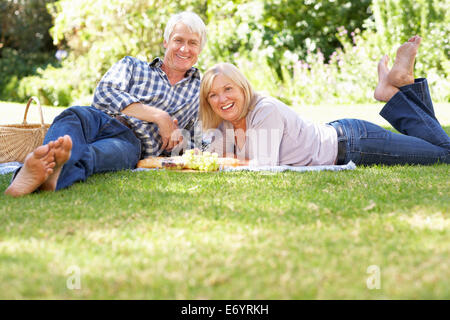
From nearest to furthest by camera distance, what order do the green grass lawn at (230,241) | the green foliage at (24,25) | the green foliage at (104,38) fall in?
the green grass lawn at (230,241) → the green foliage at (104,38) → the green foliage at (24,25)

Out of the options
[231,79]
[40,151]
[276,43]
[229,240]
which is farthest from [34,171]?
[276,43]

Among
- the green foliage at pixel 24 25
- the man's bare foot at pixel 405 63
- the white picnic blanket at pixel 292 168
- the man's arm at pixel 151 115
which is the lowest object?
the white picnic blanket at pixel 292 168

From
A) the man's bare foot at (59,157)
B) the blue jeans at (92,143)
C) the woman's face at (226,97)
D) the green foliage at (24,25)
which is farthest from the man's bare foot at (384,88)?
the green foliage at (24,25)

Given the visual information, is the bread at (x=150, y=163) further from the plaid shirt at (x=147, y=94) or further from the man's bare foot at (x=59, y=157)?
the man's bare foot at (x=59, y=157)

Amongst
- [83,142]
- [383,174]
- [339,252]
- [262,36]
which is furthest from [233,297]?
[262,36]

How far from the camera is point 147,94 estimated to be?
3.96 metres

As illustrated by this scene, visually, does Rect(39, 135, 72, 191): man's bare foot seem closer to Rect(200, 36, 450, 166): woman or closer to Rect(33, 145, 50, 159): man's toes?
Rect(33, 145, 50, 159): man's toes

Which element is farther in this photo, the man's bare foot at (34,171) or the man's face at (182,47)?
the man's face at (182,47)

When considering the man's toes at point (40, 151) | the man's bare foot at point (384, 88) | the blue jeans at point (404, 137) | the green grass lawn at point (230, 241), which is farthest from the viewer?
the man's bare foot at point (384, 88)

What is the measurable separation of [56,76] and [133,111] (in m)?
8.83

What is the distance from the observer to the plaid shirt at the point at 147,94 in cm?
376

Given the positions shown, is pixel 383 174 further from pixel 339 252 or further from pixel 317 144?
pixel 339 252

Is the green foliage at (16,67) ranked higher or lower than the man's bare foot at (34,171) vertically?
higher

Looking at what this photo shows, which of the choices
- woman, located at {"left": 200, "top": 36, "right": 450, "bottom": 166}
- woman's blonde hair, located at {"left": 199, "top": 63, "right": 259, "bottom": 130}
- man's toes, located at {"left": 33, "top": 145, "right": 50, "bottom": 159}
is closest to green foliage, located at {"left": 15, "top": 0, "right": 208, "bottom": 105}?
woman's blonde hair, located at {"left": 199, "top": 63, "right": 259, "bottom": 130}
